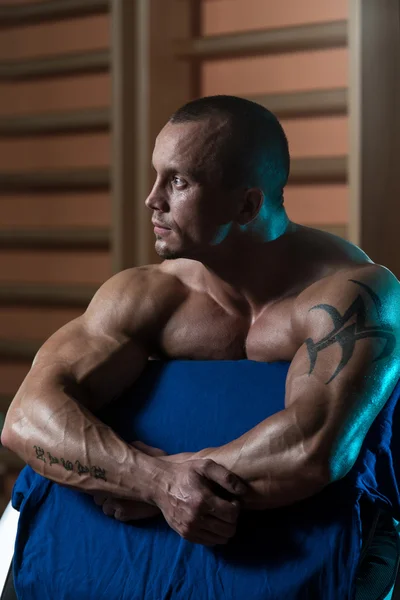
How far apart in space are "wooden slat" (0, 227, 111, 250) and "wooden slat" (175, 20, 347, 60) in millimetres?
564

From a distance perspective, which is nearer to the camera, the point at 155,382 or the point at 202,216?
the point at 202,216

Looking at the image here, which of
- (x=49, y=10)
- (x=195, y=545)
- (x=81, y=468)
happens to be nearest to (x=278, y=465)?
(x=195, y=545)

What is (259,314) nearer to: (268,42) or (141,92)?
(268,42)

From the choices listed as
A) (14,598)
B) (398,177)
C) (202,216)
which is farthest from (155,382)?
(398,177)

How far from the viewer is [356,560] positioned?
101 centimetres

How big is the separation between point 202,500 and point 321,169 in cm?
120

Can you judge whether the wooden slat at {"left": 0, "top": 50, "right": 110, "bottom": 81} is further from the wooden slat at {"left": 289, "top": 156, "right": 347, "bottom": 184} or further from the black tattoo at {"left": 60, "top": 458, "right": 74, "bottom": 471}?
the black tattoo at {"left": 60, "top": 458, "right": 74, "bottom": 471}

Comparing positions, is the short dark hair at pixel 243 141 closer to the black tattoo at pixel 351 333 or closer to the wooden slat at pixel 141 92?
the black tattoo at pixel 351 333

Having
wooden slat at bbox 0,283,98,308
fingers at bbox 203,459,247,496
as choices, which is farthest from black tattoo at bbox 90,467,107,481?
wooden slat at bbox 0,283,98,308

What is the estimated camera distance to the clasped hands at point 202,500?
101cm

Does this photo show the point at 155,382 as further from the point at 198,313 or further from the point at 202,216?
the point at 202,216

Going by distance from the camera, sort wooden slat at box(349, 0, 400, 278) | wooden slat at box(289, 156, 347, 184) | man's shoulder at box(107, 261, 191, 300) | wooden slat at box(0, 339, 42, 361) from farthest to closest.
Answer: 1. wooden slat at box(0, 339, 42, 361)
2. wooden slat at box(289, 156, 347, 184)
3. wooden slat at box(349, 0, 400, 278)
4. man's shoulder at box(107, 261, 191, 300)

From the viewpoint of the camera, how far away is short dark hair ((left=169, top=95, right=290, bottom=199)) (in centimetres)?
109

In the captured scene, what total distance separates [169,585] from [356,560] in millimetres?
238
